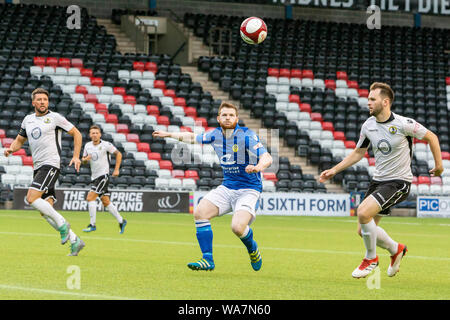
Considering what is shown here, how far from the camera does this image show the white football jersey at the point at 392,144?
31.1 feet

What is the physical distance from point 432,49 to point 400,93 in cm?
477

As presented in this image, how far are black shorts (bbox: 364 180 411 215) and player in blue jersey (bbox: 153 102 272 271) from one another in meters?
1.43

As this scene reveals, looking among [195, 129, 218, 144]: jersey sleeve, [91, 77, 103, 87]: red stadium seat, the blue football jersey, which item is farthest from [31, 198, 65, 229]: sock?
[91, 77, 103, 87]: red stadium seat

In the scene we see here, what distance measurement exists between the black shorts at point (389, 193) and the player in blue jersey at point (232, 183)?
143 cm

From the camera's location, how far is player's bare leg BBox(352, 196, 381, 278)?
938 centimetres

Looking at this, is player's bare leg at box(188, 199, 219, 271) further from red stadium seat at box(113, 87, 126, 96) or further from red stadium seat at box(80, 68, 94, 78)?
red stadium seat at box(80, 68, 94, 78)

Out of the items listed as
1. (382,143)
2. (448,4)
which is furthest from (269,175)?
(382,143)

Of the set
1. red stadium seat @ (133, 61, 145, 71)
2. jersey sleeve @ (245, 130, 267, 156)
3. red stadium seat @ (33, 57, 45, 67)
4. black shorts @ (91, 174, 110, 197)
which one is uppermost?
red stadium seat @ (133, 61, 145, 71)

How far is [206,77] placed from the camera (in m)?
36.0

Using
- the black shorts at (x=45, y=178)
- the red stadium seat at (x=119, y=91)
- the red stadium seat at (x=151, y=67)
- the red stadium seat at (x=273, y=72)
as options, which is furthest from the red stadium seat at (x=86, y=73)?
the black shorts at (x=45, y=178)

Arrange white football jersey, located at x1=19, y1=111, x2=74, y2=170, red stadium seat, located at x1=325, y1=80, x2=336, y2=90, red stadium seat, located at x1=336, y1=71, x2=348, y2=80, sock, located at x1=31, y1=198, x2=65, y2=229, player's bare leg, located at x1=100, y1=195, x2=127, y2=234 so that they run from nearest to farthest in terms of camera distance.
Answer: sock, located at x1=31, y1=198, x2=65, y2=229
white football jersey, located at x1=19, y1=111, x2=74, y2=170
player's bare leg, located at x1=100, y1=195, x2=127, y2=234
red stadium seat, located at x1=325, y1=80, x2=336, y2=90
red stadium seat, located at x1=336, y1=71, x2=348, y2=80

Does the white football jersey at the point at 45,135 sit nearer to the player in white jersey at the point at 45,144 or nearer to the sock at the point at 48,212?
the player in white jersey at the point at 45,144

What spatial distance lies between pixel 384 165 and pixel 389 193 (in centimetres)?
38

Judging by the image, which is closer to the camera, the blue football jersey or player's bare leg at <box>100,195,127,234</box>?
the blue football jersey
